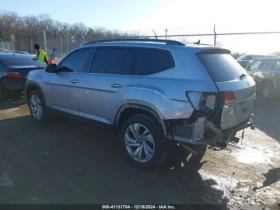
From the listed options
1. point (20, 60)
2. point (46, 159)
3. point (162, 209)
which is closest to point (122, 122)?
point (46, 159)

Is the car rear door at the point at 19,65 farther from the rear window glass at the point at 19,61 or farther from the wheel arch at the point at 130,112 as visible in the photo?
the wheel arch at the point at 130,112

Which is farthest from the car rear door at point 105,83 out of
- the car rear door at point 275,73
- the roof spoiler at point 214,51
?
the car rear door at point 275,73

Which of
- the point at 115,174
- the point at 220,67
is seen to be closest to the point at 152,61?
the point at 220,67

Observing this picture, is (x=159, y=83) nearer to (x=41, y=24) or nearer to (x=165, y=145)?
(x=165, y=145)

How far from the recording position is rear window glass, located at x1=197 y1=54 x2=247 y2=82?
364 cm

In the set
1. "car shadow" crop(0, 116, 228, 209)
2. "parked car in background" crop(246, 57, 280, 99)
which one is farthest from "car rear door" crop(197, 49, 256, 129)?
"parked car in background" crop(246, 57, 280, 99)

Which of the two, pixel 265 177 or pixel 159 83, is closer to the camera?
pixel 159 83

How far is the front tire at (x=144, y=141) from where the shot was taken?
12.6ft

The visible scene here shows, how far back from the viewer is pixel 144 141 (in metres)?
4.07

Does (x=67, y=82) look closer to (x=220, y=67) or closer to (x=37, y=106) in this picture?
(x=37, y=106)

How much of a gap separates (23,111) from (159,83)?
5292 mm

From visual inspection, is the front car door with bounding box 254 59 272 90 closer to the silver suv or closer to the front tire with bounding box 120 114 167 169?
the silver suv

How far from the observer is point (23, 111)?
765 centimetres

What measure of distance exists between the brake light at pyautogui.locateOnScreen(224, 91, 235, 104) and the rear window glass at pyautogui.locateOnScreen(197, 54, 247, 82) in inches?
8.1
